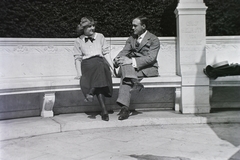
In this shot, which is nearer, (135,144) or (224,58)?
(135,144)

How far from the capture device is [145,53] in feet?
17.2

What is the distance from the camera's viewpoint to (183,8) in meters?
5.26

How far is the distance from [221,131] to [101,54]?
2.11 metres

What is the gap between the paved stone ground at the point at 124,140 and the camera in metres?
3.41

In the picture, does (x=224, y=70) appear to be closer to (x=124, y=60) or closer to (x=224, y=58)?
(x=224, y=58)

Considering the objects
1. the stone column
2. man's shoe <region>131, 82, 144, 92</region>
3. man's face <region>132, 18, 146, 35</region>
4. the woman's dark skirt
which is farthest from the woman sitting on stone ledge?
the stone column

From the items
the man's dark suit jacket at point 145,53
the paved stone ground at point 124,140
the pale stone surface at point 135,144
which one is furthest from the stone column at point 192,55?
the pale stone surface at point 135,144

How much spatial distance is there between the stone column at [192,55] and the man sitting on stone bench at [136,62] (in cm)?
46

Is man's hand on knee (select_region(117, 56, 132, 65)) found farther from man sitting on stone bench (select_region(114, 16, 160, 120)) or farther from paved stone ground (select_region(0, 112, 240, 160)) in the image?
paved stone ground (select_region(0, 112, 240, 160))

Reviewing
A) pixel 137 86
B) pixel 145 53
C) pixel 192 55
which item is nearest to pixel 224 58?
pixel 192 55

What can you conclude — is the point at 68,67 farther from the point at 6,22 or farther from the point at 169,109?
the point at 169,109

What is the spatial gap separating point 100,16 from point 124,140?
10.3 feet

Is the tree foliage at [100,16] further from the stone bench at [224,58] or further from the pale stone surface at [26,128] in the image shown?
the pale stone surface at [26,128]

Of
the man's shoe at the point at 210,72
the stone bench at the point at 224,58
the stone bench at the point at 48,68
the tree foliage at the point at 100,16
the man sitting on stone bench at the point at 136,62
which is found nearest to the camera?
the man sitting on stone bench at the point at 136,62
